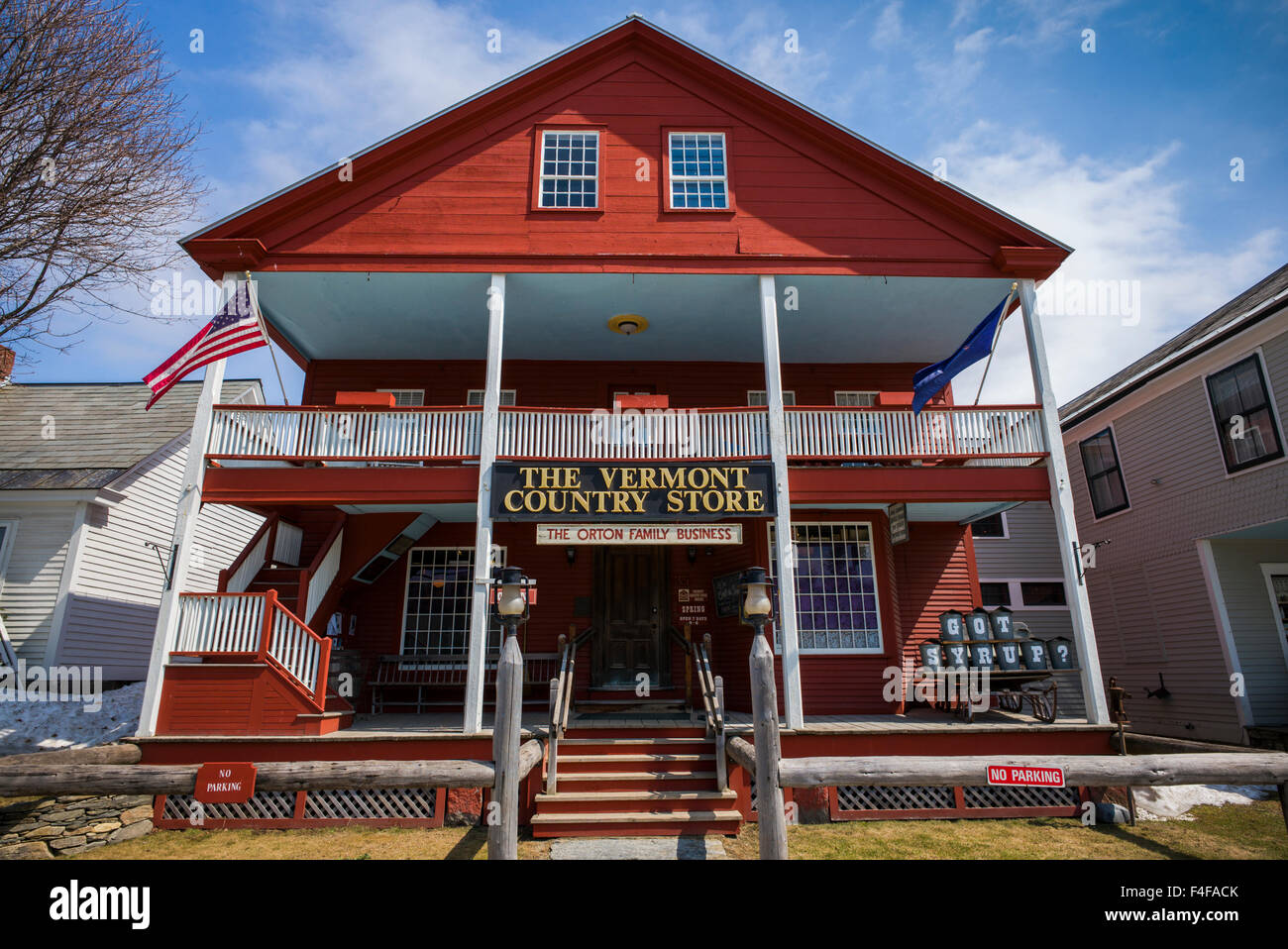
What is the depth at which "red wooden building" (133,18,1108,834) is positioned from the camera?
30.6 feet

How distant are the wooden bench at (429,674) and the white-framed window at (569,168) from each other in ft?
25.1

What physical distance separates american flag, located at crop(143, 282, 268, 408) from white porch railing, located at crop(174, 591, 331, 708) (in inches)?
113

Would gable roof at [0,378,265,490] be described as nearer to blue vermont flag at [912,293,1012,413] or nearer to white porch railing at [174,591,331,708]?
white porch railing at [174,591,331,708]

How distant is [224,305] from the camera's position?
10617mm

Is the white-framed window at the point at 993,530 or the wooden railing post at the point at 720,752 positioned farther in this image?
the white-framed window at the point at 993,530

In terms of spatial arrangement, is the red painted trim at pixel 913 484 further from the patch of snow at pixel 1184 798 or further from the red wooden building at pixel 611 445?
the patch of snow at pixel 1184 798

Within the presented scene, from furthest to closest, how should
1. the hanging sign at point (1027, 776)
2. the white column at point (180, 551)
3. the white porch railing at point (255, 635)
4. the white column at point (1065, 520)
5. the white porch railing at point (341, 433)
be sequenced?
the white porch railing at point (341, 433), the white column at point (1065, 520), the white porch railing at point (255, 635), the white column at point (180, 551), the hanging sign at point (1027, 776)

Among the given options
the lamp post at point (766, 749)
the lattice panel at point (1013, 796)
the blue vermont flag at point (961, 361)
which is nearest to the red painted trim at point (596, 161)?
the blue vermont flag at point (961, 361)

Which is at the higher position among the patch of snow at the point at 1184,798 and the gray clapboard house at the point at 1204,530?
the gray clapboard house at the point at 1204,530

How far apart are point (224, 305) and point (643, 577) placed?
803 cm

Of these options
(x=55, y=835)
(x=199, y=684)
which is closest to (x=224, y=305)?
(x=199, y=684)

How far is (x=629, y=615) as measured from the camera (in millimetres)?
12836

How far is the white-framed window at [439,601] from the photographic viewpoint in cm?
1273
